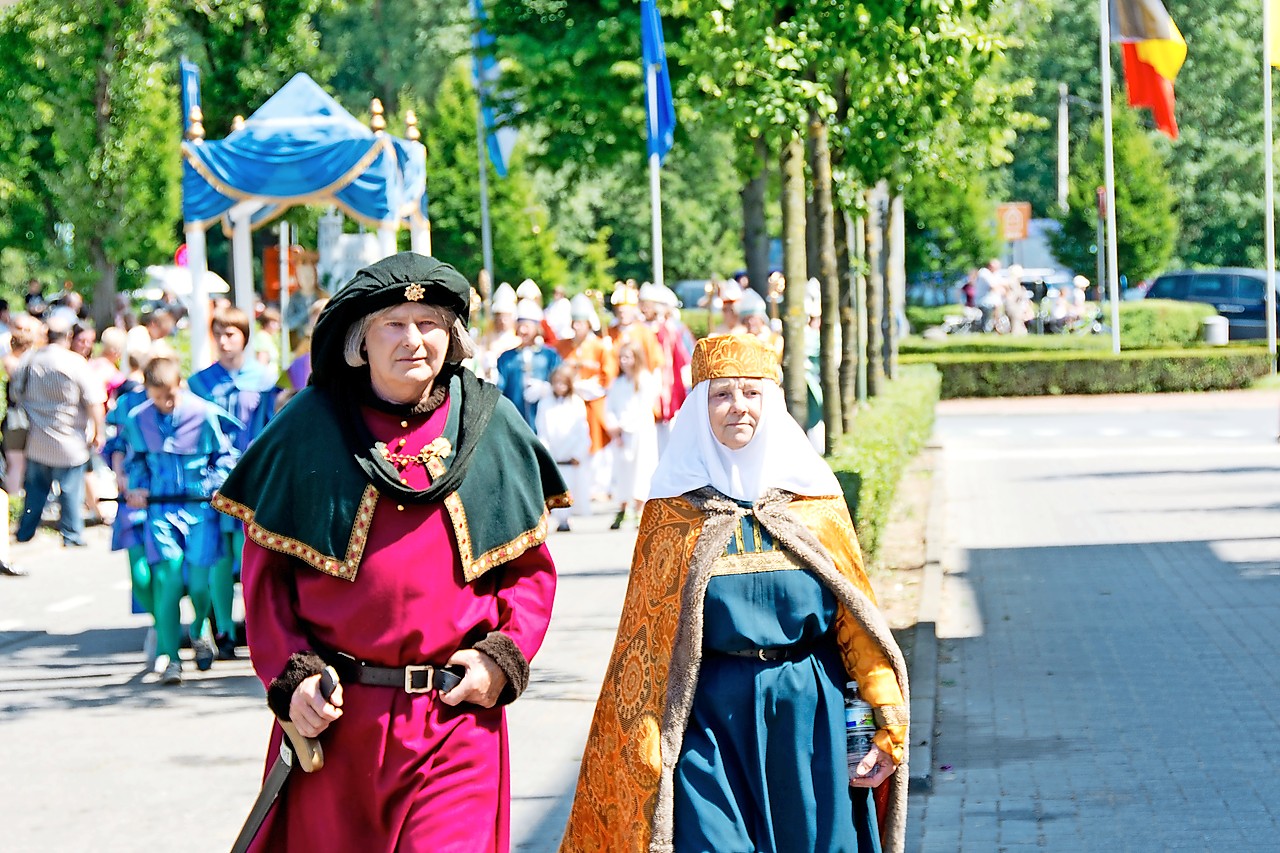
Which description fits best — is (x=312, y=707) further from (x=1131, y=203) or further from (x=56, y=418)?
(x=1131, y=203)

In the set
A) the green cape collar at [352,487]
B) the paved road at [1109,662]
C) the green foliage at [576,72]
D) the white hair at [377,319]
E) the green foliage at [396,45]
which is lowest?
the paved road at [1109,662]

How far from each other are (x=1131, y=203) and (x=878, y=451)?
41449mm

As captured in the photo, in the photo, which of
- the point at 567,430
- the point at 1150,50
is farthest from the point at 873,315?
the point at 567,430

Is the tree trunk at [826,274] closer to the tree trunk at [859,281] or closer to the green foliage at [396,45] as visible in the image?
the tree trunk at [859,281]

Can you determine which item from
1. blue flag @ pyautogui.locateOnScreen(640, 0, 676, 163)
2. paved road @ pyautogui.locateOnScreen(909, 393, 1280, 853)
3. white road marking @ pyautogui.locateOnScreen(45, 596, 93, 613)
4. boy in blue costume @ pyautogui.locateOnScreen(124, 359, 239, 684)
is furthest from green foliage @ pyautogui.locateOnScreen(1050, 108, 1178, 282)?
boy in blue costume @ pyautogui.locateOnScreen(124, 359, 239, 684)

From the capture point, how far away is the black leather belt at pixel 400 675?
404 cm

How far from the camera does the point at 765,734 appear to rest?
4.55 m

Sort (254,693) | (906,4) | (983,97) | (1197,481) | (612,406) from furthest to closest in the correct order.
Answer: (983,97), (1197,481), (612,406), (906,4), (254,693)

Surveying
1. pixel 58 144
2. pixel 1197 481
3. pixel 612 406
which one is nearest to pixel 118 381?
pixel 612 406

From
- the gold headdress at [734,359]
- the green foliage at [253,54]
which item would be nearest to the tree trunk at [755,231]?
the green foliage at [253,54]

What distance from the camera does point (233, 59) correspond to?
3344 cm

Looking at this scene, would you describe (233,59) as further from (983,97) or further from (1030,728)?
(1030,728)

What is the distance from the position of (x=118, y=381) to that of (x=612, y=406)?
4.27 meters

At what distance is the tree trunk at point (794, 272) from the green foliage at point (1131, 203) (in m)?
40.2
